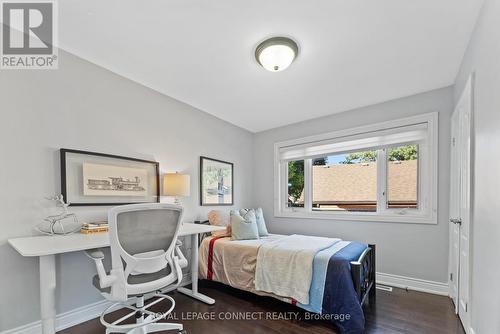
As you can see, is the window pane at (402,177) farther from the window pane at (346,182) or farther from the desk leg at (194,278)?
the desk leg at (194,278)

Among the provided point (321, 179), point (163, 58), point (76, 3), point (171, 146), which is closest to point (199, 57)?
point (163, 58)

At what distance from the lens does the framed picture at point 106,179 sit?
7.03 feet

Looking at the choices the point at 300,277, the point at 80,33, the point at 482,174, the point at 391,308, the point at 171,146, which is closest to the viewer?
the point at 482,174

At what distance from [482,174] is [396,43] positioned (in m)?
1.26

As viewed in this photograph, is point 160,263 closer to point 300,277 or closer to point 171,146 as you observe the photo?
point 300,277

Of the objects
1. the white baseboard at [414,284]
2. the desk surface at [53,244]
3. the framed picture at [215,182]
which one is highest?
the framed picture at [215,182]

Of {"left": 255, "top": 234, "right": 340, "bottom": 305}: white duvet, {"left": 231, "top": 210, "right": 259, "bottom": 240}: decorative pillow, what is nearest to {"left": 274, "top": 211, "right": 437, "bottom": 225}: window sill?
{"left": 255, "top": 234, "right": 340, "bottom": 305}: white duvet

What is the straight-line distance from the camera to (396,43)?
205cm

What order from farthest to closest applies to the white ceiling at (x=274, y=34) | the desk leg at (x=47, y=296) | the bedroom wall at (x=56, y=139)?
the bedroom wall at (x=56, y=139) → the white ceiling at (x=274, y=34) → the desk leg at (x=47, y=296)

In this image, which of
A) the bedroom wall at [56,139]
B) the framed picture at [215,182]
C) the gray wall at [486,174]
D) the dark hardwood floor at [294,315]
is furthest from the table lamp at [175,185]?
the gray wall at [486,174]

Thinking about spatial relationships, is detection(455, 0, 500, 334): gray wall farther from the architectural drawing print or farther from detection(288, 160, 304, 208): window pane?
the architectural drawing print

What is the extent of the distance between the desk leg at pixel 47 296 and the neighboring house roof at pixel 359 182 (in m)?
3.32

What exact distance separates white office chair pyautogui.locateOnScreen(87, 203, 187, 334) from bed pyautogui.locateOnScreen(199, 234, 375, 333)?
2.84 ft

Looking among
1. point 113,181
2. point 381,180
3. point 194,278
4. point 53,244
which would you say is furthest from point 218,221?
point 381,180
